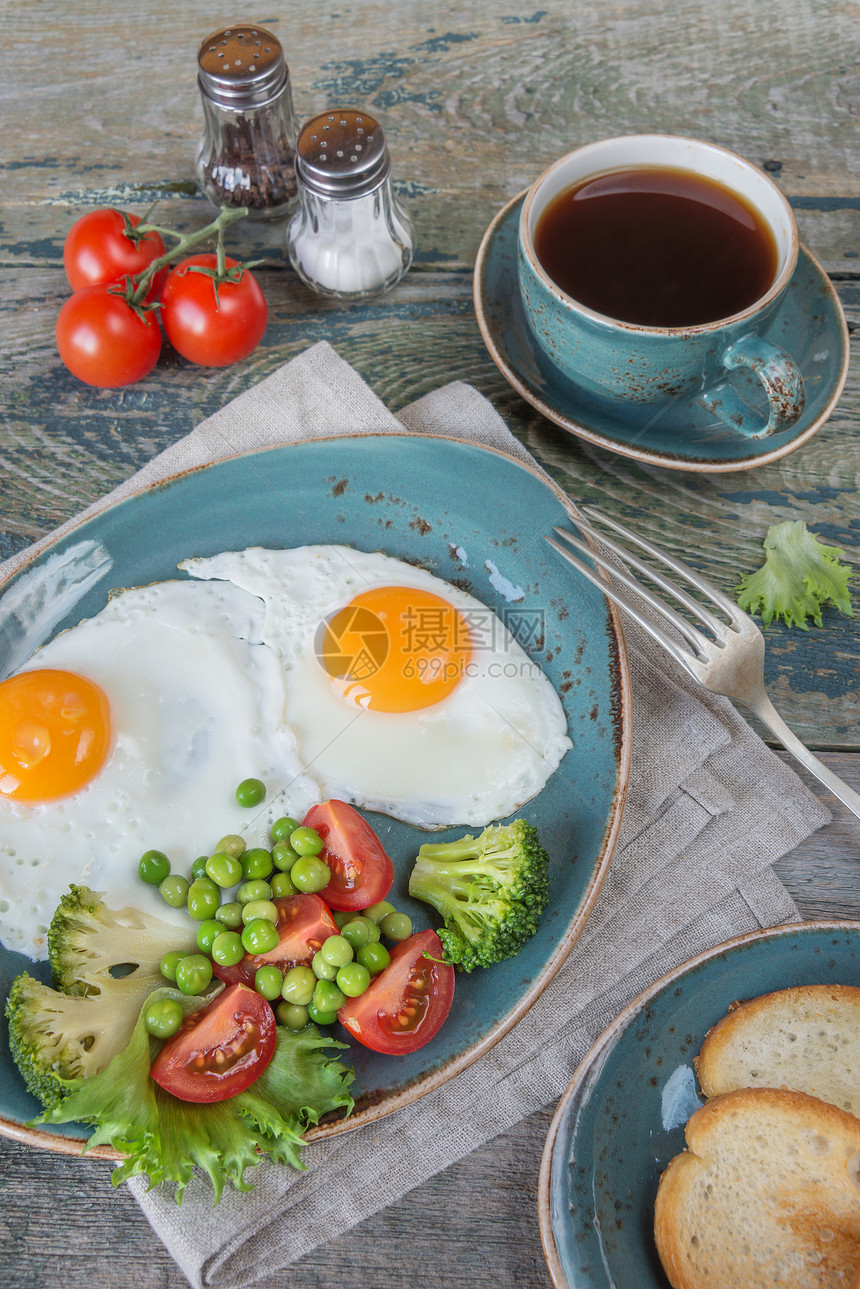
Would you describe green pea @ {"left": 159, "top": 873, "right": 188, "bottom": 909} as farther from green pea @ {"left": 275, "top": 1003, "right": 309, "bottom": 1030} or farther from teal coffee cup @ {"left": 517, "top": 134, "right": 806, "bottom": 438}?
teal coffee cup @ {"left": 517, "top": 134, "right": 806, "bottom": 438}

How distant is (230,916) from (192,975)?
6.0 inches

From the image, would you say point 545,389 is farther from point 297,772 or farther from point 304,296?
point 297,772

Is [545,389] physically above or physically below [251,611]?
above

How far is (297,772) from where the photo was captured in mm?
2293

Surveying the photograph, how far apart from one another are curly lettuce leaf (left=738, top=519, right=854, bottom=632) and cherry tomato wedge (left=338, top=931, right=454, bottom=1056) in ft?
4.37

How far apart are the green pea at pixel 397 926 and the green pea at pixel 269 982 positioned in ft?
0.89

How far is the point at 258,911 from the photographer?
2.04 metres

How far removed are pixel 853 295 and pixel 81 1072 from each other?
3069 millimetres

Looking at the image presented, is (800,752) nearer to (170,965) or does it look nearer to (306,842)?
(306,842)

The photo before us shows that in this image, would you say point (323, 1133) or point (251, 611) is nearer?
point (323, 1133)

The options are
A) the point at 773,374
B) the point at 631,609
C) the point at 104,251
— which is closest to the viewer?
the point at 773,374

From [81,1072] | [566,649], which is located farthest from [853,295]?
[81,1072]

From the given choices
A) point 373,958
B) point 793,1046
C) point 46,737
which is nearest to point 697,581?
point 793,1046

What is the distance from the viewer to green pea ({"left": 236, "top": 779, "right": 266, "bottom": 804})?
2219mm
